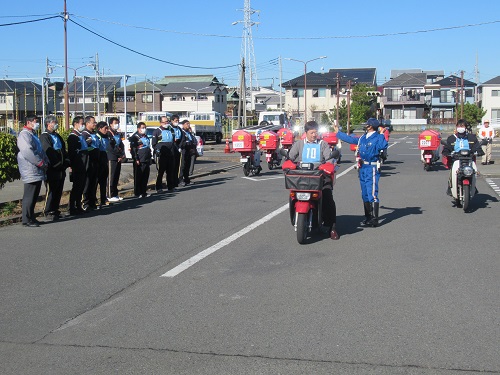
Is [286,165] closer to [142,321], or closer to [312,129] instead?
[312,129]

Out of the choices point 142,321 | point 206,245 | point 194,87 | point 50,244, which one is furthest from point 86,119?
point 194,87

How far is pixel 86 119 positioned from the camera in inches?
540

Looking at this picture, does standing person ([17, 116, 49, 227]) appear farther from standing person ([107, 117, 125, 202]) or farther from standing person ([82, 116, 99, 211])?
standing person ([107, 117, 125, 202])

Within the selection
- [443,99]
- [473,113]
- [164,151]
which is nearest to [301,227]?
[164,151]

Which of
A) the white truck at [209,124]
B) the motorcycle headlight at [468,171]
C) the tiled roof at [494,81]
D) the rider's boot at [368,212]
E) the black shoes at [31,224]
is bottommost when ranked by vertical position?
the black shoes at [31,224]

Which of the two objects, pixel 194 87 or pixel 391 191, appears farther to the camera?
pixel 194 87

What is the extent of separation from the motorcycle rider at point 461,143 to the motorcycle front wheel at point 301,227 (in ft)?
17.1

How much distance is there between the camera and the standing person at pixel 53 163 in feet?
40.0

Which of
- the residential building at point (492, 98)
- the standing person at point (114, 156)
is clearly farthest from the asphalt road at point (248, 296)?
the residential building at point (492, 98)

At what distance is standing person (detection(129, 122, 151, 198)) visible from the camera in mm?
15734

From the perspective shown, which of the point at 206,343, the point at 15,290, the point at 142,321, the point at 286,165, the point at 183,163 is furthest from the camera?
the point at 183,163

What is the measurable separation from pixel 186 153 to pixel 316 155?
9.63m

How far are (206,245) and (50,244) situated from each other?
233 cm

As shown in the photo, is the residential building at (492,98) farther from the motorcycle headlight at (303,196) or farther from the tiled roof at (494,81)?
the motorcycle headlight at (303,196)
